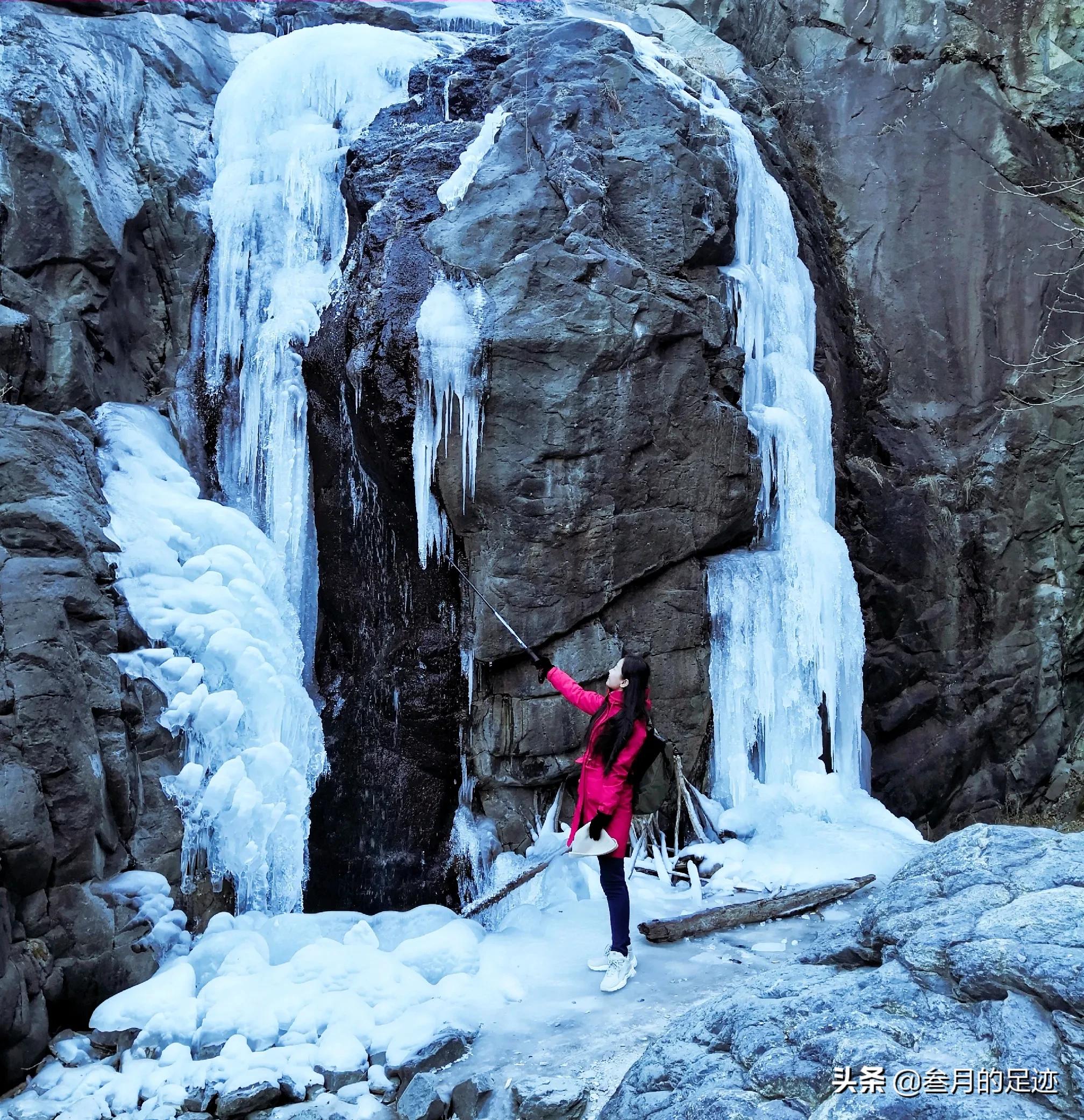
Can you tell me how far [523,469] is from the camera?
7324mm

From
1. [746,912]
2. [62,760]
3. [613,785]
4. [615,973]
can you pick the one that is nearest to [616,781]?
[613,785]

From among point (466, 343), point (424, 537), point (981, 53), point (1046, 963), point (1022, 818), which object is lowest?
point (1022, 818)

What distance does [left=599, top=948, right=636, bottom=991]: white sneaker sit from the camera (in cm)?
468

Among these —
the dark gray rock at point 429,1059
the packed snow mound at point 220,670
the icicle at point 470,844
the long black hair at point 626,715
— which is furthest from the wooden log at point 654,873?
the dark gray rock at point 429,1059

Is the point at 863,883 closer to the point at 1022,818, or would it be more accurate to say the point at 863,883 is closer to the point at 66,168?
the point at 1022,818

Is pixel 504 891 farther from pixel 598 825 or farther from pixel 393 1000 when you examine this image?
pixel 598 825

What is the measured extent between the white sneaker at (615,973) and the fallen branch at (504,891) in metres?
1.73

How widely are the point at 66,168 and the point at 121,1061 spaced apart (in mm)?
6933

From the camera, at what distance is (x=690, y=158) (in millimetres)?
8297

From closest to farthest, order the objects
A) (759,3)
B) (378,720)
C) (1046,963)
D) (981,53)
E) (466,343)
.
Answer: (1046,963) → (466,343) → (378,720) → (981,53) → (759,3)

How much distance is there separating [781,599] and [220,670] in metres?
4.23

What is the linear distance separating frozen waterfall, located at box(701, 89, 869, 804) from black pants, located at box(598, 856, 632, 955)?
287 cm

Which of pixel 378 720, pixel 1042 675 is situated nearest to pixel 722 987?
pixel 378 720

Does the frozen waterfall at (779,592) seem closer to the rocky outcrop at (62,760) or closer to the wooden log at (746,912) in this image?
the wooden log at (746,912)
